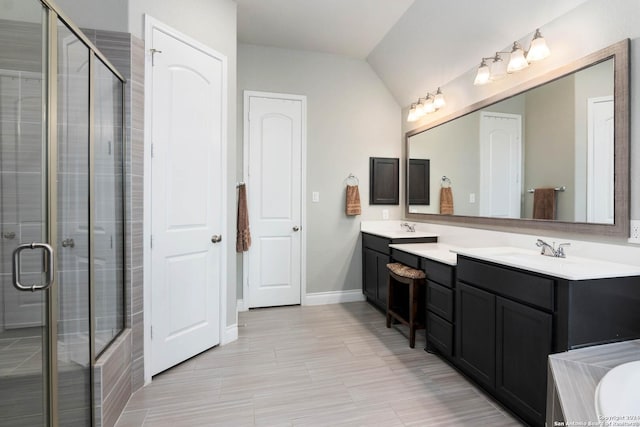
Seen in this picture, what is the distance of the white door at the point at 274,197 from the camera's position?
3.53 m

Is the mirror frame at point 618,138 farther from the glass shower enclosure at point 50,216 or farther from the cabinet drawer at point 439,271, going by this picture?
the glass shower enclosure at point 50,216

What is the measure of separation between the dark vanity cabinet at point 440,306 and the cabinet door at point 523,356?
428mm

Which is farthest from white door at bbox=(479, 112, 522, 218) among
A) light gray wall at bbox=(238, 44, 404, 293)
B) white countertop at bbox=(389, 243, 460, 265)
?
light gray wall at bbox=(238, 44, 404, 293)

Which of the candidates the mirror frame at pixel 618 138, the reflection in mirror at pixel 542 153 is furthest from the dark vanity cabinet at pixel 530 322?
the reflection in mirror at pixel 542 153

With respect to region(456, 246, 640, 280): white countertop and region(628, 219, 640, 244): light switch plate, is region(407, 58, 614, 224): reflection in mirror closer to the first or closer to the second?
region(628, 219, 640, 244): light switch plate

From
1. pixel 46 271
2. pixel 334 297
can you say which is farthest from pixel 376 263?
pixel 46 271

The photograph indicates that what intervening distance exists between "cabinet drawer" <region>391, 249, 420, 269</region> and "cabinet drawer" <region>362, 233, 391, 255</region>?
0.12 metres

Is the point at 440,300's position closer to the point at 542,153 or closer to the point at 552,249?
the point at 552,249

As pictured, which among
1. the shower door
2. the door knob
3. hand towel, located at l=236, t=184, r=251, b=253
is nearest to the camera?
the shower door

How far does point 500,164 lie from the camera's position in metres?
2.51

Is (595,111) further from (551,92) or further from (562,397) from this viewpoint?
(562,397)

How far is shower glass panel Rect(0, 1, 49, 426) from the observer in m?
1.34

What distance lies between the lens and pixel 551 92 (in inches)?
81.0

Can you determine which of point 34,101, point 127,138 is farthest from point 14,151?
point 127,138
